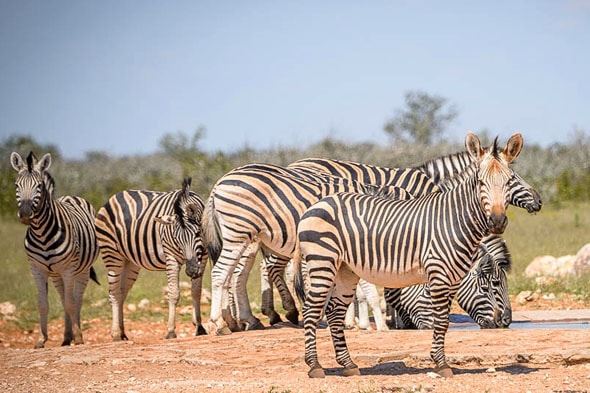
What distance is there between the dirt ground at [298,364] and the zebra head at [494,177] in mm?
1321

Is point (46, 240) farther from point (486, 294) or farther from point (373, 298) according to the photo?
point (486, 294)

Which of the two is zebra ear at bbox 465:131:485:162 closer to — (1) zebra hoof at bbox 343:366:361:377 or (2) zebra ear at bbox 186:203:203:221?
(1) zebra hoof at bbox 343:366:361:377

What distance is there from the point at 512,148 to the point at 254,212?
3.48 metres

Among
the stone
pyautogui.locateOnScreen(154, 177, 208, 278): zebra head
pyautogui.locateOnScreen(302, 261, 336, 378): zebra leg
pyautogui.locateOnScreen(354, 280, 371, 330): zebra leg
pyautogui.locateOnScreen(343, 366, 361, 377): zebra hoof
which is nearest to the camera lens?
pyautogui.locateOnScreen(302, 261, 336, 378): zebra leg

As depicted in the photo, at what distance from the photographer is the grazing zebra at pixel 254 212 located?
32.4 feet

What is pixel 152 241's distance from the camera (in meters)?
11.6

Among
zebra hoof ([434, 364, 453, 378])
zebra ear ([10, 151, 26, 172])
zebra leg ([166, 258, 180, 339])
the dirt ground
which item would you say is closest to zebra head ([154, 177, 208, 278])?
zebra leg ([166, 258, 180, 339])

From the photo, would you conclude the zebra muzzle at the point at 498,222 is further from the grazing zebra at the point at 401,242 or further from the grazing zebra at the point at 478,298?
the grazing zebra at the point at 478,298

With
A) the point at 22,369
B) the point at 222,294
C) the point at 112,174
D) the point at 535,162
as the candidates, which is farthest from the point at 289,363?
the point at 112,174

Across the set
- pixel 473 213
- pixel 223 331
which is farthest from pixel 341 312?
pixel 223 331

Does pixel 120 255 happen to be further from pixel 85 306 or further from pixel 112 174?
pixel 112 174

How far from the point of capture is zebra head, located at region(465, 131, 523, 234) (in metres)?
7.09

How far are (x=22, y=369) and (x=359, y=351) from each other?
344 cm

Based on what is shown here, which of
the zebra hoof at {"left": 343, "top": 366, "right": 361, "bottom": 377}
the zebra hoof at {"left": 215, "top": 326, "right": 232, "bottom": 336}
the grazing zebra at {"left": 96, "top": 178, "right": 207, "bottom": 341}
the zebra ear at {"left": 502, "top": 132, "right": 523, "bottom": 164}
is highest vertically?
the zebra ear at {"left": 502, "top": 132, "right": 523, "bottom": 164}
